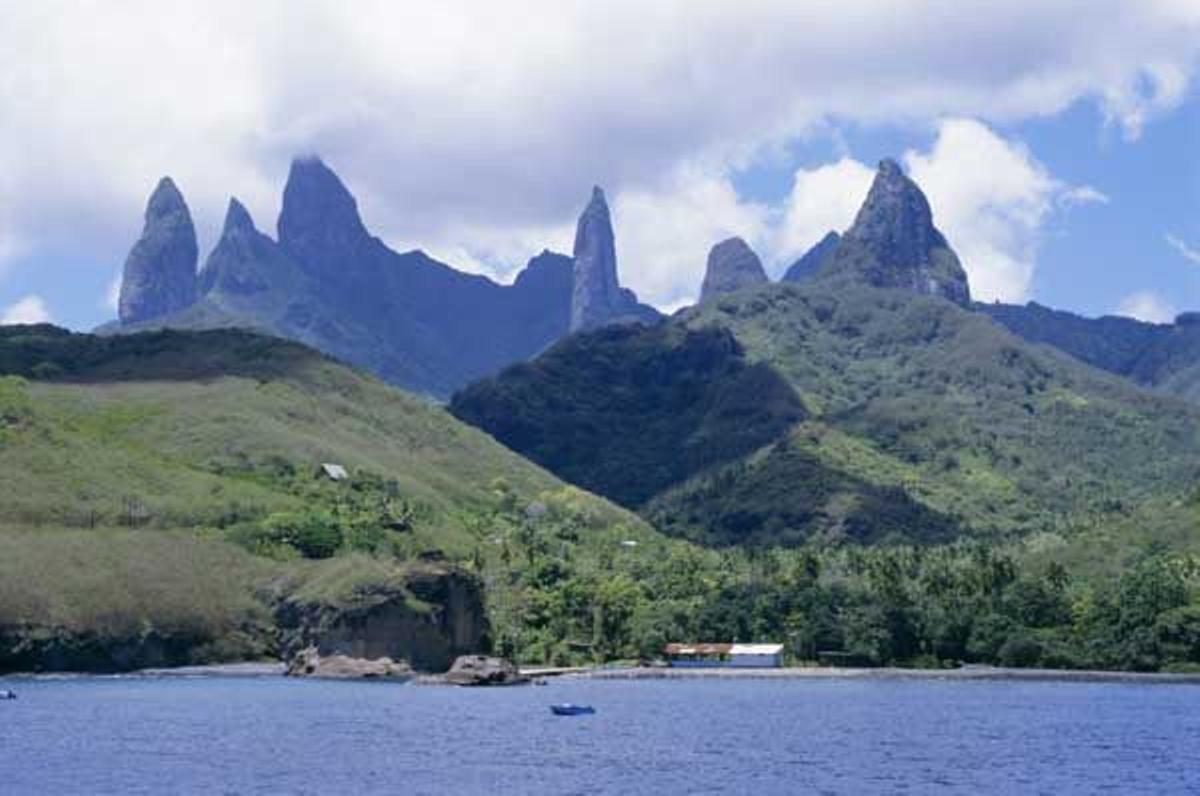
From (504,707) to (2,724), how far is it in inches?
2212

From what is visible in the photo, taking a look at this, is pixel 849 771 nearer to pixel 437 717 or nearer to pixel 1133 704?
pixel 437 717

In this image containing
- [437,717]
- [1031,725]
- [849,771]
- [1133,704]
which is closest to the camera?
[849,771]

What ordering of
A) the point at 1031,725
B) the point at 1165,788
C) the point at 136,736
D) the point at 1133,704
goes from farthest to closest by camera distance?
the point at 1133,704 → the point at 1031,725 → the point at 136,736 → the point at 1165,788

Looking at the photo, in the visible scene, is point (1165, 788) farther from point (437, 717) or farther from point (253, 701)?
point (253, 701)

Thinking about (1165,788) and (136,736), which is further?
(136,736)

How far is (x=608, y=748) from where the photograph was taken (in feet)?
467

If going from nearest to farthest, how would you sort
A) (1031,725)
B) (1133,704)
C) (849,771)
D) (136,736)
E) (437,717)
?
(849,771), (136,736), (1031,725), (437,717), (1133,704)

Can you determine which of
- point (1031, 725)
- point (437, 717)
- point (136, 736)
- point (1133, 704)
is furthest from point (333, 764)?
point (1133, 704)

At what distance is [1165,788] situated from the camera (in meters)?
116

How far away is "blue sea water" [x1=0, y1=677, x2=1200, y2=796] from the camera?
11638 cm

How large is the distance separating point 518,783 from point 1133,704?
97.1 metres

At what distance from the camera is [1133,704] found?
625 feet

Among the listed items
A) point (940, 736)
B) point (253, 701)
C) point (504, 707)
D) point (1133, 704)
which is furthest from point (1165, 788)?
point (253, 701)

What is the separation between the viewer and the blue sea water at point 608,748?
116m
